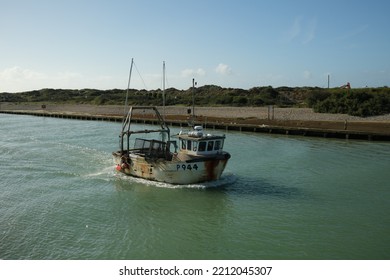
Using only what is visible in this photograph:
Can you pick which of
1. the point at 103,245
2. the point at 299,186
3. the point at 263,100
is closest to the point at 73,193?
the point at 103,245

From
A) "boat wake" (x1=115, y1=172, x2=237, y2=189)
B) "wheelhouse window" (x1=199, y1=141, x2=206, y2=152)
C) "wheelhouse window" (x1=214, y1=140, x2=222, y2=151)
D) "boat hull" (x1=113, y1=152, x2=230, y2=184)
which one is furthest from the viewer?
"wheelhouse window" (x1=214, y1=140, x2=222, y2=151)

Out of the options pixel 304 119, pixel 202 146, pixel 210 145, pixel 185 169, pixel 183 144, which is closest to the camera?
pixel 185 169

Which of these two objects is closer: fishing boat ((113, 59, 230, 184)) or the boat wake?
fishing boat ((113, 59, 230, 184))

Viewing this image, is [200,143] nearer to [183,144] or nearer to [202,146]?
[202,146]

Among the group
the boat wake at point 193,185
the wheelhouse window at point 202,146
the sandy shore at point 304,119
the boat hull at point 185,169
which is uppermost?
the sandy shore at point 304,119

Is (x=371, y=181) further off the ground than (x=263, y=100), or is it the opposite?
(x=263, y=100)

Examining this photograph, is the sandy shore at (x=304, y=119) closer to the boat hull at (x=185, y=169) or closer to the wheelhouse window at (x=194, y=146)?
the boat hull at (x=185, y=169)

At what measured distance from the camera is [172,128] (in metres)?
57.6

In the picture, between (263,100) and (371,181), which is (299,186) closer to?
(371,181)

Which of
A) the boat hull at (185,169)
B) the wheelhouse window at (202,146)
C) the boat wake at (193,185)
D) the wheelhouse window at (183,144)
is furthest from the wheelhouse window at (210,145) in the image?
the boat wake at (193,185)

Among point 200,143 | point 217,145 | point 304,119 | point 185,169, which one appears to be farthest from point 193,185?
point 304,119

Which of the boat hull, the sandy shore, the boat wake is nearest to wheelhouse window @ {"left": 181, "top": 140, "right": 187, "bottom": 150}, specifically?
the boat hull

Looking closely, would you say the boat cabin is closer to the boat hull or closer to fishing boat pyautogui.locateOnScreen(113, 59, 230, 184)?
fishing boat pyautogui.locateOnScreen(113, 59, 230, 184)

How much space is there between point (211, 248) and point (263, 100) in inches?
2858
